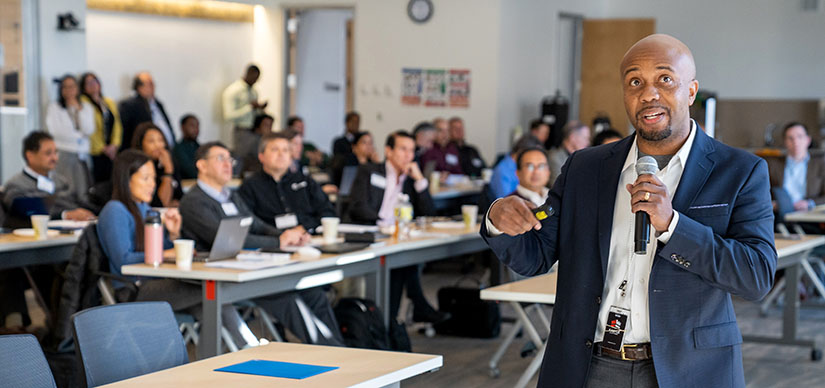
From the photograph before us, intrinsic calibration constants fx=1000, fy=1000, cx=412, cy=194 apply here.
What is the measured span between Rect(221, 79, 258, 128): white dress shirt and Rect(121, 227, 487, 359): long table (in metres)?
7.34

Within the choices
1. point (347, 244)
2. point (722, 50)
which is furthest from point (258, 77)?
point (347, 244)

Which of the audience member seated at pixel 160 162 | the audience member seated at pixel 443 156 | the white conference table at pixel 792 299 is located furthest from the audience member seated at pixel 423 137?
the white conference table at pixel 792 299

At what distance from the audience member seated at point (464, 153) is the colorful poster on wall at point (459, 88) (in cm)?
88

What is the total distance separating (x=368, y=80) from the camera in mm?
13539

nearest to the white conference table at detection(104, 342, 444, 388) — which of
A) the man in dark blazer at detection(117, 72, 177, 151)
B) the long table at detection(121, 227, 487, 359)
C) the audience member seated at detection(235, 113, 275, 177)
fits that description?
the long table at detection(121, 227, 487, 359)

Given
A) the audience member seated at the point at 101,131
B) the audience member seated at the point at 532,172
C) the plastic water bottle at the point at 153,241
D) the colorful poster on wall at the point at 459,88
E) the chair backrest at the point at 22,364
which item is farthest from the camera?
the colorful poster on wall at the point at 459,88

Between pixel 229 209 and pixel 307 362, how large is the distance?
281 cm

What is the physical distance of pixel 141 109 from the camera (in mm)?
11250

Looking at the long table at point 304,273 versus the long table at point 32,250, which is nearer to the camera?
the long table at point 304,273

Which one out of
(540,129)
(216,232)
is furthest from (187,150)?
(216,232)

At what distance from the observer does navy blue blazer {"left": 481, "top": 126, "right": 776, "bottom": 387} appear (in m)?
2.16

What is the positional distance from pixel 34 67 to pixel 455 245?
6.12m

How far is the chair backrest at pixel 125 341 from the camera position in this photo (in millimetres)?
2910

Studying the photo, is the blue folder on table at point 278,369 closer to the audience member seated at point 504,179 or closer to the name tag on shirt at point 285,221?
the name tag on shirt at point 285,221
